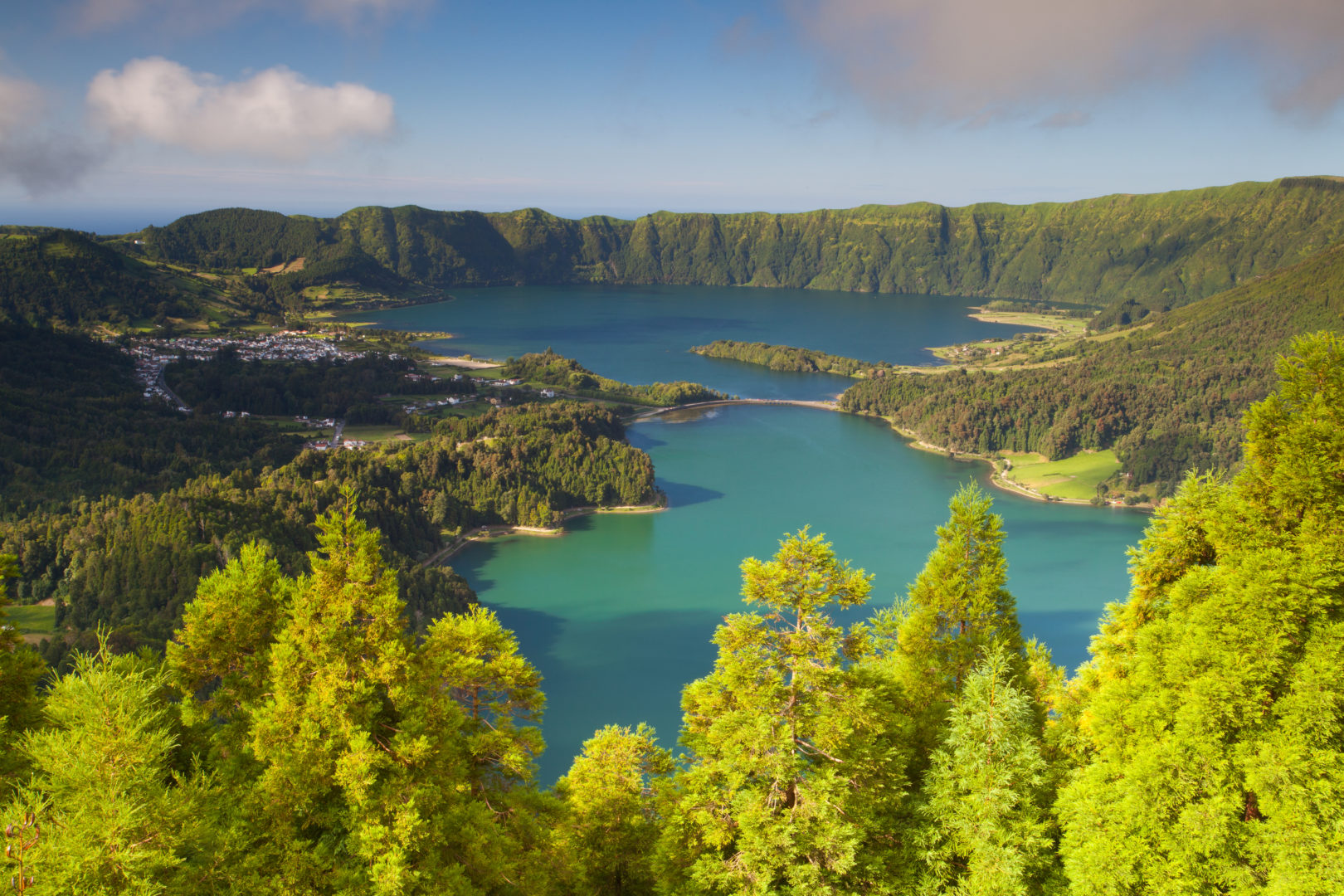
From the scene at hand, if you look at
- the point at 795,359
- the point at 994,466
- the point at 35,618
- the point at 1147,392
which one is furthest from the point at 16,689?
the point at 795,359

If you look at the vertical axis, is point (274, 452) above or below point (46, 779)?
below

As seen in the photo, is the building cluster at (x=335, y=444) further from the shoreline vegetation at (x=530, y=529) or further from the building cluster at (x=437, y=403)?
the shoreline vegetation at (x=530, y=529)

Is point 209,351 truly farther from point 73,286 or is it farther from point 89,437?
point 89,437

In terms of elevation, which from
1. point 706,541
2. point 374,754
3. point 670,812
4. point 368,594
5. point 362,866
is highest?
point 368,594

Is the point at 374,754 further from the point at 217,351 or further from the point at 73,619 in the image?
the point at 217,351

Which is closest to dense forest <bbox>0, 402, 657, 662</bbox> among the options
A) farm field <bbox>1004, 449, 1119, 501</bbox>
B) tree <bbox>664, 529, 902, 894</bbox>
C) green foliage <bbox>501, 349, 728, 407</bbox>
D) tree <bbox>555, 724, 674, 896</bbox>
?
tree <bbox>555, 724, 674, 896</bbox>

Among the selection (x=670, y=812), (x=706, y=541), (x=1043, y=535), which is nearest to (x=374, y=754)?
(x=670, y=812)

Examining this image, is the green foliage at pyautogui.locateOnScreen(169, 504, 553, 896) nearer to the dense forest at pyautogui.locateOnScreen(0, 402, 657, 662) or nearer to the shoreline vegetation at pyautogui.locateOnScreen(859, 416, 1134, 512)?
the dense forest at pyautogui.locateOnScreen(0, 402, 657, 662)
